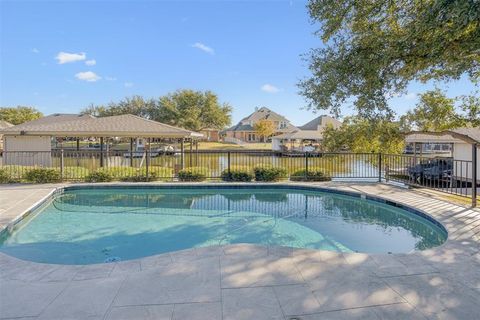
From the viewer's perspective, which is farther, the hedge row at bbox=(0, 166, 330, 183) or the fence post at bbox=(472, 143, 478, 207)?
the hedge row at bbox=(0, 166, 330, 183)

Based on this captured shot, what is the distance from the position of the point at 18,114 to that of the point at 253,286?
54.6 metres

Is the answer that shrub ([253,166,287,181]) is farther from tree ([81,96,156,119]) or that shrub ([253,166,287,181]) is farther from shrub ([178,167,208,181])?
tree ([81,96,156,119])

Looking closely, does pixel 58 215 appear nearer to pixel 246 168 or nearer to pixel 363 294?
pixel 246 168

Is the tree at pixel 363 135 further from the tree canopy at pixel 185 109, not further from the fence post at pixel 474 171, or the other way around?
the tree canopy at pixel 185 109

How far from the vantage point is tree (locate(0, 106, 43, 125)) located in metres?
44.2

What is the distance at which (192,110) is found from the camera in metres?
39.2

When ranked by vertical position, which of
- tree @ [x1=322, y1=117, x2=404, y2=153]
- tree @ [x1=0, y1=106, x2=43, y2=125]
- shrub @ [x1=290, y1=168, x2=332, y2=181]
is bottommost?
shrub @ [x1=290, y1=168, x2=332, y2=181]

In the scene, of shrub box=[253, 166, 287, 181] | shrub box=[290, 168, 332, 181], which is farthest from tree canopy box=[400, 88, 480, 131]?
shrub box=[253, 166, 287, 181]

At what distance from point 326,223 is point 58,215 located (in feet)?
21.5

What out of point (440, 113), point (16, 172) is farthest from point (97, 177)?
point (440, 113)

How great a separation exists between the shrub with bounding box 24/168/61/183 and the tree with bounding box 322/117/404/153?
9.36 m

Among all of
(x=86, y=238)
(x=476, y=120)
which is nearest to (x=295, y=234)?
(x=86, y=238)

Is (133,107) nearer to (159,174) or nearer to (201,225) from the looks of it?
(159,174)

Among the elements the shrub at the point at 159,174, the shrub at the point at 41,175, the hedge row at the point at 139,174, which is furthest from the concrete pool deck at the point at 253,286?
the shrub at the point at 41,175
